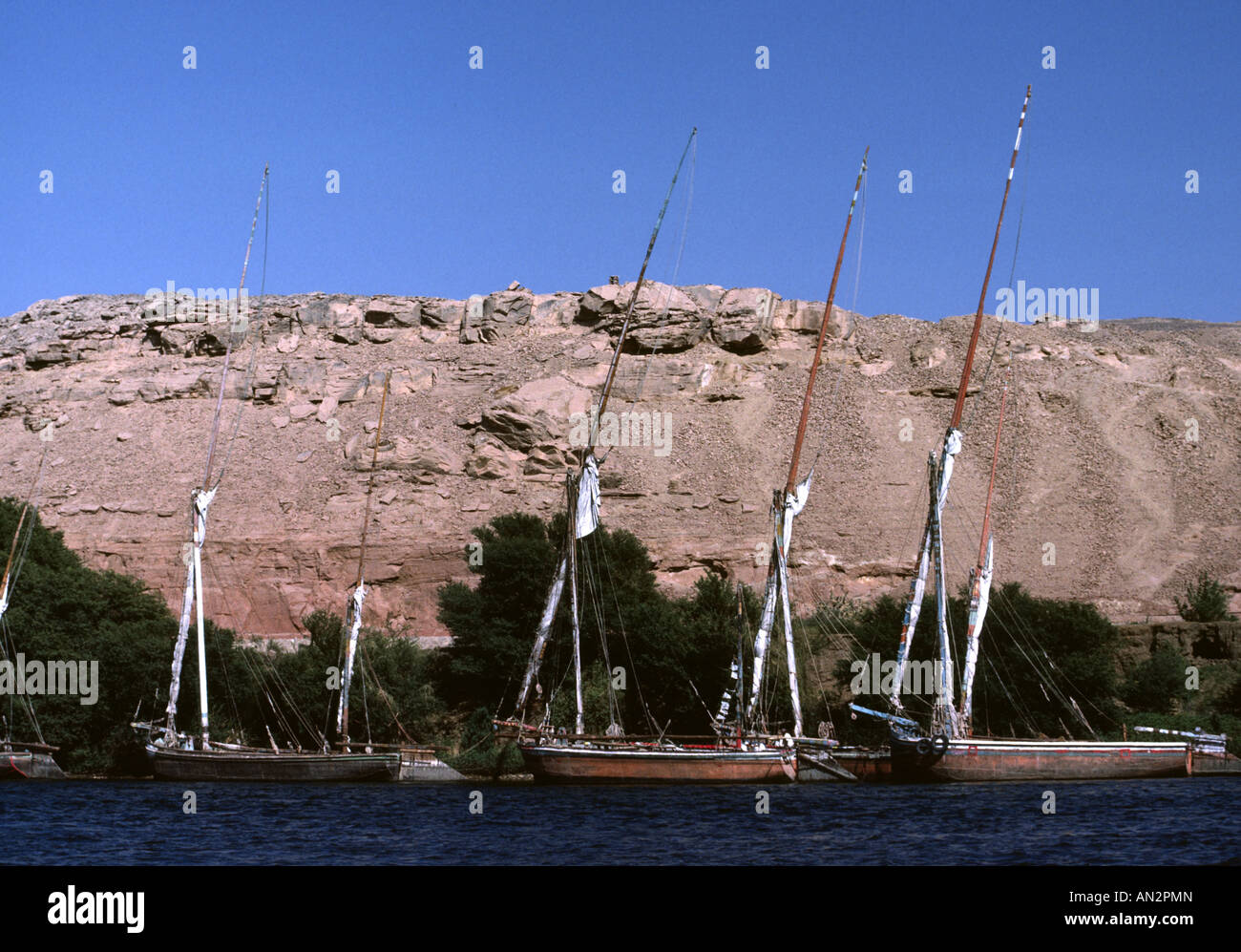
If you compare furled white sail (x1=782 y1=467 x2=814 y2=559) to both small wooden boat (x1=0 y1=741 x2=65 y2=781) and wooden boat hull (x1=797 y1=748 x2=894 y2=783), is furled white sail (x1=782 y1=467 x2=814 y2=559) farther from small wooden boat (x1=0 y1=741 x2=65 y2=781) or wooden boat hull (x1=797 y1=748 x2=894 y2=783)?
small wooden boat (x1=0 y1=741 x2=65 y2=781)

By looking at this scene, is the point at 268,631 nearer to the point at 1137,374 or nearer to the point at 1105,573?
the point at 1105,573

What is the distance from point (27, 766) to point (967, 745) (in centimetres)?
2746

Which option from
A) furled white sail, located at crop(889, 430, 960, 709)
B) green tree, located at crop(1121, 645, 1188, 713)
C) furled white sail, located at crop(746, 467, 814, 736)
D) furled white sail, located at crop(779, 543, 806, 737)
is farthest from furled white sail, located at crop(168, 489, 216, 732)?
green tree, located at crop(1121, 645, 1188, 713)

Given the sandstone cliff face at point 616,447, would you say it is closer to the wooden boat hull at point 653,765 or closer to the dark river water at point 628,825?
the wooden boat hull at point 653,765

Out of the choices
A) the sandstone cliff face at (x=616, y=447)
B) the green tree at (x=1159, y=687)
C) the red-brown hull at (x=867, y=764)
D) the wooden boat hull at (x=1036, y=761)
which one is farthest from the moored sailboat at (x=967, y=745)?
the sandstone cliff face at (x=616, y=447)

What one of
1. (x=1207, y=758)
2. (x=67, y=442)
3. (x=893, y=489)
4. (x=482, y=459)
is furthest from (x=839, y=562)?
(x=67, y=442)

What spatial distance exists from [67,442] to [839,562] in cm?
5241

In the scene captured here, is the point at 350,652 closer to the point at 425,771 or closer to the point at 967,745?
the point at 425,771

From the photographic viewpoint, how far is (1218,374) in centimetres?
9606

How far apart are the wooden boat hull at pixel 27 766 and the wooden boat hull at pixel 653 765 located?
50.8ft

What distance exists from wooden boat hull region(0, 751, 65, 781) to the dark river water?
3.56m
